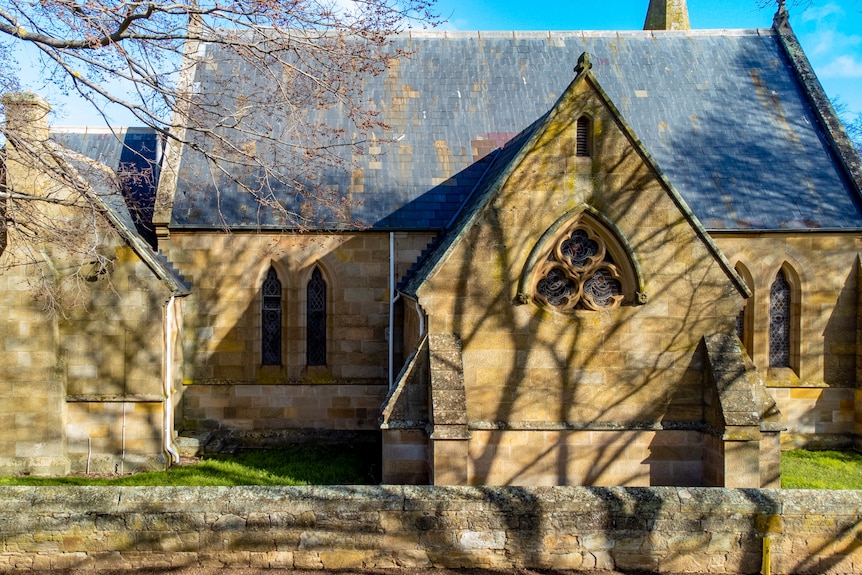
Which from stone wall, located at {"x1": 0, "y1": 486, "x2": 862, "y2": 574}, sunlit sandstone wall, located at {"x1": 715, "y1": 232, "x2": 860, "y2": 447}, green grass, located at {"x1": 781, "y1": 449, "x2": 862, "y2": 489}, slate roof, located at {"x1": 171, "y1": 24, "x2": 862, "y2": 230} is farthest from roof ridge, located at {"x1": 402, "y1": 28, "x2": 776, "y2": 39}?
stone wall, located at {"x1": 0, "y1": 486, "x2": 862, "y2": 574}

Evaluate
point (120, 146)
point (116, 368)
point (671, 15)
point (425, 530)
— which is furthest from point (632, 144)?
point (671, 15)

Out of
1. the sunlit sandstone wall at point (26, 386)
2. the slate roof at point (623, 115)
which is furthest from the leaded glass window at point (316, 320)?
the sunlit sandstone wall at point (26, 386)

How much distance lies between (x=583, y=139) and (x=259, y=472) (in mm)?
8297

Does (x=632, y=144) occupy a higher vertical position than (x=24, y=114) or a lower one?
lower

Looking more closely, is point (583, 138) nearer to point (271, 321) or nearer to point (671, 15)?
point (271, 321)

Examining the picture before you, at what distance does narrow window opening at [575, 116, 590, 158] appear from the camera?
418 inches

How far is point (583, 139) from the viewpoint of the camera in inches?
420

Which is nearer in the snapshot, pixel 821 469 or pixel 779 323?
pixel 821 469

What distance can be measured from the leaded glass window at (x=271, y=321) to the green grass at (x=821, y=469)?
1048 centimetres

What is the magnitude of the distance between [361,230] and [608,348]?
19.8 ft

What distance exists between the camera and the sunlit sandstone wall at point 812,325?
46.8ft

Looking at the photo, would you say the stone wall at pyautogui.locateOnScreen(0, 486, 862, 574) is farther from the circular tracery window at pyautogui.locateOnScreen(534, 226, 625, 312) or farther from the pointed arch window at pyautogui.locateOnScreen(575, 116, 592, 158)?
the pointed arch window at pyautogui.locateOnScreen(575, 116, 592, 158)

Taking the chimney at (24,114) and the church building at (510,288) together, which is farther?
the church building at (510,288)

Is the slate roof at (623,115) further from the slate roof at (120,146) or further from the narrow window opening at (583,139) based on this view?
the narrow window opening at (583,139)
